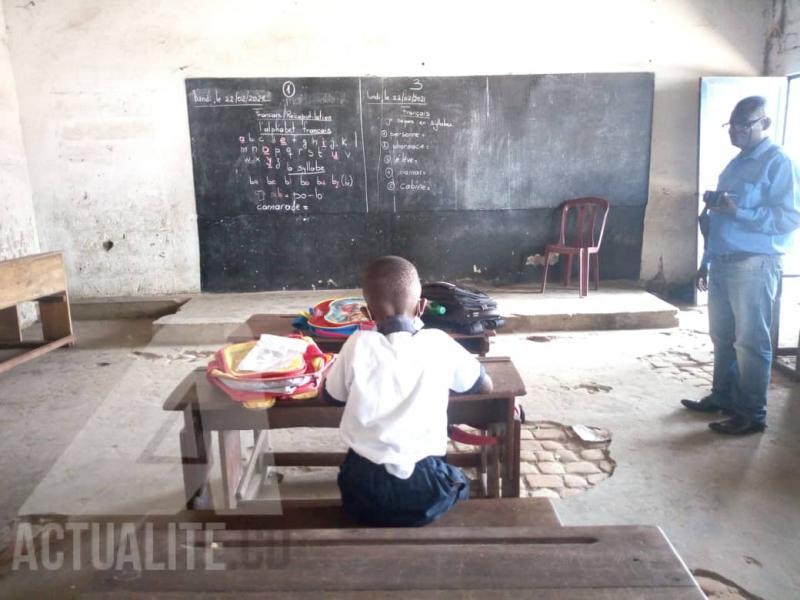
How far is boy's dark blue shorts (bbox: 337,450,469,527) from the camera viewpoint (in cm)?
143

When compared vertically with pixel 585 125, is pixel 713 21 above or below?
above

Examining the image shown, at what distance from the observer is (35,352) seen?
400 cm

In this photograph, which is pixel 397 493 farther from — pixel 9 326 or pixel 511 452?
pixel 9 326

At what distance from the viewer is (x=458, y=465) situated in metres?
2.45

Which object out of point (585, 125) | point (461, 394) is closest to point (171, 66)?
point (585, 125)

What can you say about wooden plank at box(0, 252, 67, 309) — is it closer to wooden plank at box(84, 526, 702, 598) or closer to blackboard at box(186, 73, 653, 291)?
blackboard at box(186, 73, 653, 291)

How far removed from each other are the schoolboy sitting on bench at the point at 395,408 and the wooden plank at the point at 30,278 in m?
3.19

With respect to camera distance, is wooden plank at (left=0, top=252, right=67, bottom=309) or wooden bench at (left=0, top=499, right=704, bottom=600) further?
wooden plank at (left=0, top=252, right=67, bottom=309)

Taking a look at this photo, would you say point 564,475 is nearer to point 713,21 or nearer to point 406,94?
point 406,94

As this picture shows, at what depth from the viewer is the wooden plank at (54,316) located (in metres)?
4.41

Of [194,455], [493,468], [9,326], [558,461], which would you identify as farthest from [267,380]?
[9,326]

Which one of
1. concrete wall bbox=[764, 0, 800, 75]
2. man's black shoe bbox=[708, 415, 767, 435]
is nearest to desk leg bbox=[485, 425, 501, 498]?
man's black shoe bbox=[708, 415, 767, 435]

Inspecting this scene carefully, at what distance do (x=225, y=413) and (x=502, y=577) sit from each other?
3.40 feet

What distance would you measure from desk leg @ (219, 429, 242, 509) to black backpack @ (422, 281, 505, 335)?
91cm
